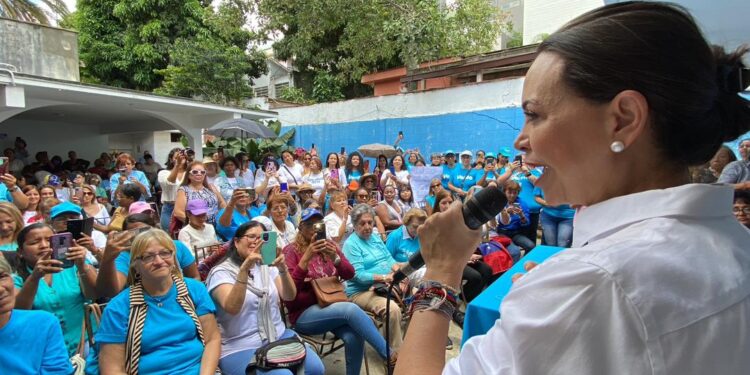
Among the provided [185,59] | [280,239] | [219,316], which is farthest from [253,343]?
[185,59]

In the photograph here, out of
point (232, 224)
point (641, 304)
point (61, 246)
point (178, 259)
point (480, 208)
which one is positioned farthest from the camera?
point (232, 224)

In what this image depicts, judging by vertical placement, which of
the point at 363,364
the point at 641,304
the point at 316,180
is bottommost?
the point at 363,364

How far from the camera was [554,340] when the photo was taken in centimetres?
58

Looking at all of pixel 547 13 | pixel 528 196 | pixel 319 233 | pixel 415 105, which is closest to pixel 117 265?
pixel 319 233

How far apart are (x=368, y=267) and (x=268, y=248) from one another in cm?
139

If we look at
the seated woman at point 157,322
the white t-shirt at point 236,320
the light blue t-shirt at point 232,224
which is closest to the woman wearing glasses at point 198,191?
the light blue t-shirt at point 232,224

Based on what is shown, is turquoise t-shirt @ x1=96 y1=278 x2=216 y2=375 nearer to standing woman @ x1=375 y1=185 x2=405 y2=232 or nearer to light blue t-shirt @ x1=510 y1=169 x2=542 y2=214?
standing woman @ x1=375 y1=185 x2=405 y2=232

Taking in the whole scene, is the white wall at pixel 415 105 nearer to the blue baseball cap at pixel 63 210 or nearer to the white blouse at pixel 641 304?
the blue baseball cap at pixel 63 210

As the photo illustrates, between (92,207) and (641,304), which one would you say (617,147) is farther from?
(92,207)

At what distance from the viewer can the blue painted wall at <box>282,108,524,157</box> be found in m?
10.5

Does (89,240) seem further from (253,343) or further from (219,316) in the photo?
(253,343)

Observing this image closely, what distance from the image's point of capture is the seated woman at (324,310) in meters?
3.20

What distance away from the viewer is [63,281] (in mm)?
2783

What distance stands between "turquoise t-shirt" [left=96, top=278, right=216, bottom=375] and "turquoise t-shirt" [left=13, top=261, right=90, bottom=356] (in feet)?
2.24
